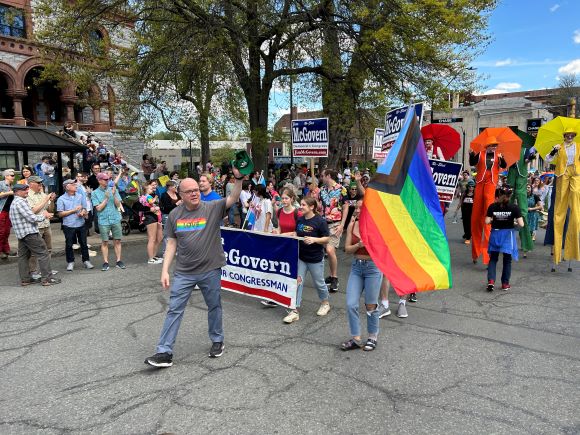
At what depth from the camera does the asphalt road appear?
10.9 feet

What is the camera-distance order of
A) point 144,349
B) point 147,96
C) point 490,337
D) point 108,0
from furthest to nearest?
1. point 147,96
2. point 108,0
3. point 490,337
4. point 144,349

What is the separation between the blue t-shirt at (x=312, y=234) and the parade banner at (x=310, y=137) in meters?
3.73

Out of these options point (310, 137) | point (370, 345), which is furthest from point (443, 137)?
point (370, 345)

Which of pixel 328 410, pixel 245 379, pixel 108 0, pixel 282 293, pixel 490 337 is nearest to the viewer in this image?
pixel 328 410

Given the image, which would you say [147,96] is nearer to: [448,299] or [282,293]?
[282,293]

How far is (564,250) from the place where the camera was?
817 cm

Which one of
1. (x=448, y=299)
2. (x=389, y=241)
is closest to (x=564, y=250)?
(x=448, y=299)

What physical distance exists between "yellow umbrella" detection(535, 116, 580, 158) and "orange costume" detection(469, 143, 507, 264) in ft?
2.46

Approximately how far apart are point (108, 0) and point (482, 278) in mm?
12338

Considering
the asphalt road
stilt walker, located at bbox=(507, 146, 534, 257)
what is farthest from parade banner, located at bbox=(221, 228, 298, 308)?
stilt walker, located at bbox=(507, 146, 534, 257)

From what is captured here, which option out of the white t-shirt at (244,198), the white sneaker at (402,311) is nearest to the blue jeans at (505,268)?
the white sneaker at (402,311)

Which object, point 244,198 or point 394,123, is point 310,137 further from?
point 394,123

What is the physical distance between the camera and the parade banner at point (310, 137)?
9.16 m

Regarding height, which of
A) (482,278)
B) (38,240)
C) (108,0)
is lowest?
(482,278)
